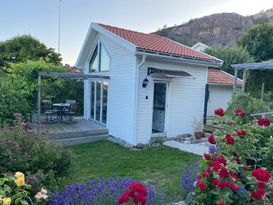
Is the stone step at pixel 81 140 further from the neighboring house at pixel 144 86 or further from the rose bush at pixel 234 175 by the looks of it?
the rose bush at pixel 234 175

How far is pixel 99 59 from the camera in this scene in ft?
40.9

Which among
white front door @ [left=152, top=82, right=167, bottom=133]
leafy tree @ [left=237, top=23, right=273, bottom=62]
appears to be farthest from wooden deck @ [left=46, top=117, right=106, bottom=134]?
leafy tree @ [left=237, top=23, right=273, bottom=62]

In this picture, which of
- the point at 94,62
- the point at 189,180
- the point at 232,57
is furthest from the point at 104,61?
the point at 232,57

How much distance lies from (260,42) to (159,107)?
19.8m

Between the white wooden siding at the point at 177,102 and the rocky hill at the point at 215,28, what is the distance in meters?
33.1

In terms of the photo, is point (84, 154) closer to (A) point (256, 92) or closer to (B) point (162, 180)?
(B) point (162, 180)

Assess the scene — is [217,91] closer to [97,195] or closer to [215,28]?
[97,195]

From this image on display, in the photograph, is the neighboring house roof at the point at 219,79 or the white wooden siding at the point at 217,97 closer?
the neighboring house roof at the point at 219,79

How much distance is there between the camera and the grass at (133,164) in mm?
6066

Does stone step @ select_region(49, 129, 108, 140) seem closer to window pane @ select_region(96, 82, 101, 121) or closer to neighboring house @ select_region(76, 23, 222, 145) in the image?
neighboring house @ select_region(76, 23, 222, 145)

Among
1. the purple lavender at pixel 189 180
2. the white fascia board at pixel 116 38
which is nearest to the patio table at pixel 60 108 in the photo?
the white fascia board at pixel 116 38

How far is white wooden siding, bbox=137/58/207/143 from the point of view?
9648 millimetres

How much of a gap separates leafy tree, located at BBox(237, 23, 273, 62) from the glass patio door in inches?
721

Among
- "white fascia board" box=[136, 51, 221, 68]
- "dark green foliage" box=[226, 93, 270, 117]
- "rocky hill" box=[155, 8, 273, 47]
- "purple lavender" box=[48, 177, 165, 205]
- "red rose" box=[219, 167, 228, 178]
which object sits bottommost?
"purple lavender" box=[48, 177, 165, 205]
